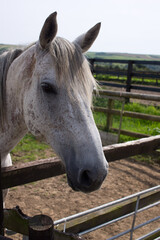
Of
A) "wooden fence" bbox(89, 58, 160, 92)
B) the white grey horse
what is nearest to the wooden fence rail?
the white grey horse

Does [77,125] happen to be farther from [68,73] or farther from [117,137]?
[117,137]

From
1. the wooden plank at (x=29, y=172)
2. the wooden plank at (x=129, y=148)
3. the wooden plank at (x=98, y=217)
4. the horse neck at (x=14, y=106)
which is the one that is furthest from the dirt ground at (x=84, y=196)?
the wooden plank at (x=29, y=172)

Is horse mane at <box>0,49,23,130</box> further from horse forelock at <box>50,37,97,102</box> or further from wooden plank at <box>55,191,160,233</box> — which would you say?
wooden plank at <box>55,191,160,233</box>

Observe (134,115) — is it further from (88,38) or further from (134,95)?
(88,38)

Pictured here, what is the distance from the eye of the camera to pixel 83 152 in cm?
121

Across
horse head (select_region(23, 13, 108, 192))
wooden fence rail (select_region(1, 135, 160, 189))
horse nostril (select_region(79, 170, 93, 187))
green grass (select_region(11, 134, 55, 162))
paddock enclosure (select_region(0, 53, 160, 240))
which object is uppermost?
horse head (select_region(23, 13, 108, 192))

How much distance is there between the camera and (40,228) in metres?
0.88

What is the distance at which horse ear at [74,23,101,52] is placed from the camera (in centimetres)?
172

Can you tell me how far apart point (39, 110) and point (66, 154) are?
0.37 meters

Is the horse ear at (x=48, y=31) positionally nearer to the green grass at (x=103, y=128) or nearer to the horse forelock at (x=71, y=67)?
the horse forelock at (x=71, y=67)

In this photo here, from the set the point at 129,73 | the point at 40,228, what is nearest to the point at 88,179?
the point at 40,228

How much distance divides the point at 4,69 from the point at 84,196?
8.97 ft

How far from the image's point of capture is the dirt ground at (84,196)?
3.11 m

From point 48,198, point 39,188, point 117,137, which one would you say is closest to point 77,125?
point 48,198
